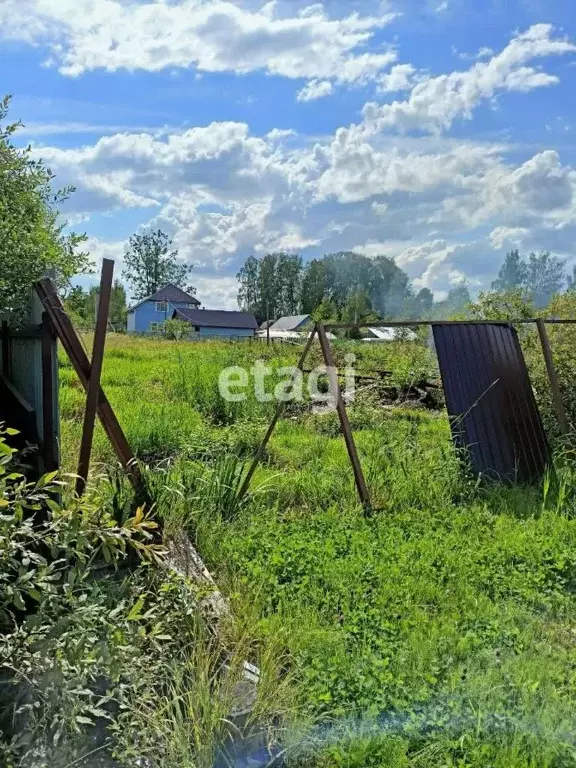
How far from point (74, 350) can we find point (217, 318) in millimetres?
51830

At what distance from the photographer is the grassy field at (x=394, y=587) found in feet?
7.14

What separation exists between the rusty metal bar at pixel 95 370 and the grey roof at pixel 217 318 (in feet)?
157

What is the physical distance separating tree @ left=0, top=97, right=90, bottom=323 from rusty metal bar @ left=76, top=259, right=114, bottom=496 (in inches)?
10.0

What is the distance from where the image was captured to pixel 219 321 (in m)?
54.0

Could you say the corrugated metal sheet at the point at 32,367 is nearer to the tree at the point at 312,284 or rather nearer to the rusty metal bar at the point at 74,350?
the rusty metal bar at the point at 74,350

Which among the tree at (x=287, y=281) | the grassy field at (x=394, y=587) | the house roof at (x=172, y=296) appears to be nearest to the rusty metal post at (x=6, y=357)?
the grassy field at (x=394, y=587)

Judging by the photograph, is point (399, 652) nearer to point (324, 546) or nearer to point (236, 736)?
point (236, 736)

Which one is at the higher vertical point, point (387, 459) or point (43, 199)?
point (43, 199)

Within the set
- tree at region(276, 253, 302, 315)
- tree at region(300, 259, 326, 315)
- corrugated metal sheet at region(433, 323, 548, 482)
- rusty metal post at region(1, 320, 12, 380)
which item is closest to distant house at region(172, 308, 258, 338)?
tree at region(300, 259, 326, 315)

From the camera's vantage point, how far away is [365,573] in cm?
334

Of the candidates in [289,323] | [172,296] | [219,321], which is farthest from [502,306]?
[289,323]

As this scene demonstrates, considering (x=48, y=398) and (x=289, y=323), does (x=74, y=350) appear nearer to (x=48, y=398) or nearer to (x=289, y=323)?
(x=48, y=398)

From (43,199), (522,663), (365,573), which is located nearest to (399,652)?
(522,663)

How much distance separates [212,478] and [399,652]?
195 cm
